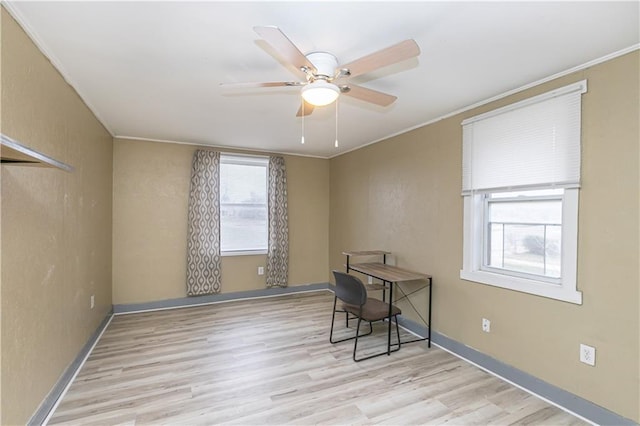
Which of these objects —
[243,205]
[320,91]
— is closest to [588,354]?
[320,91]

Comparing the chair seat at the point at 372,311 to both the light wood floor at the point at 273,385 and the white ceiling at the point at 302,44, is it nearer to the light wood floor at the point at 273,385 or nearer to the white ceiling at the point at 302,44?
the light wood floor at the point at 273,385

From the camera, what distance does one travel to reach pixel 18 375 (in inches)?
65.2

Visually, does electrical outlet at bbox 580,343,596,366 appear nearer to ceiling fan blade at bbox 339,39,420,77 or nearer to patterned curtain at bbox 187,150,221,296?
ceiling fan blade at bbox 339,39,420,77

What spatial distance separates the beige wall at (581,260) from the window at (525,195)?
0.07 metres

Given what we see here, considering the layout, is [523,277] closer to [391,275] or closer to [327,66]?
[391,275]

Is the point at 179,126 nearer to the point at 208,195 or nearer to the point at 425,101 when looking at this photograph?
the point at 208,195

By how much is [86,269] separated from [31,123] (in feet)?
5.18

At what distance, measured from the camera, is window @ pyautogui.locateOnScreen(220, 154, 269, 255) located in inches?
186

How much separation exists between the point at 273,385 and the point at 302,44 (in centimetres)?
246

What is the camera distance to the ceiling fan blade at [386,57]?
4.86ft

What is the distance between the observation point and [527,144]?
2.44 meters

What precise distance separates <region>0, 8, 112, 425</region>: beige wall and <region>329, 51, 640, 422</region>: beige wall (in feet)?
10.7

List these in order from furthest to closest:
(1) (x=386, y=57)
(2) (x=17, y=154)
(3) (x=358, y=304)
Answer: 1. (3) (x=358, y=304)
2. (1) (x=386, y=57)
3. (2) (x=17, y=154)

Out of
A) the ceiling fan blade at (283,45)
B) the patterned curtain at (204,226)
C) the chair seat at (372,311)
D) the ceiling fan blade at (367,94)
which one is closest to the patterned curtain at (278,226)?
the patterned curtain at (204,226)
